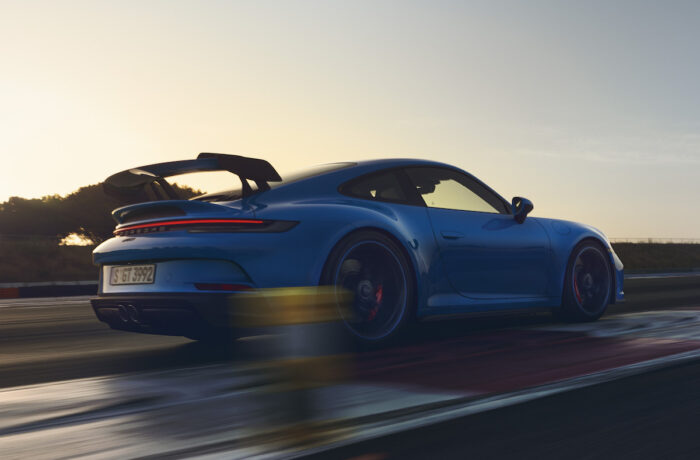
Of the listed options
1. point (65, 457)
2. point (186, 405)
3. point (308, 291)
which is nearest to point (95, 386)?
point (186, 405)

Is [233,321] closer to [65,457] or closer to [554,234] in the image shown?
[65,457]

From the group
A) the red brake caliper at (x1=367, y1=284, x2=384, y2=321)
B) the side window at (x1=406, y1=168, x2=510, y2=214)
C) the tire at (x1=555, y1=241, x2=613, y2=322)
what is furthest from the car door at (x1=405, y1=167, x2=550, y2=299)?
the red brake caliper at (x1=367, y1=284, x2=384, y2=321)

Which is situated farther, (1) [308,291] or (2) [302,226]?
(2) [302,226]

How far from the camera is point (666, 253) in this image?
5544 cm

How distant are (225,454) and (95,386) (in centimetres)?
160

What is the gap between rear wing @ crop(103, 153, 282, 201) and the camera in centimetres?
456

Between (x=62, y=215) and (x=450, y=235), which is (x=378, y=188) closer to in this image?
(x=450, y=235)

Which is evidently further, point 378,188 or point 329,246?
point 378,188

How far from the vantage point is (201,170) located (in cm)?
456

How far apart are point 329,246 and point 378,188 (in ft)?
2.90

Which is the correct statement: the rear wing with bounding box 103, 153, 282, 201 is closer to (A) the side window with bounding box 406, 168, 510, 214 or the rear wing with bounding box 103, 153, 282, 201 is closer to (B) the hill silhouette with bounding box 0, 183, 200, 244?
(A) the side window with bounding box 406, 168, 510, 214

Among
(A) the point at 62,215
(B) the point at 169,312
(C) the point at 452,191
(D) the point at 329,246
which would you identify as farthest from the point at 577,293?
(A) the point at 62,215

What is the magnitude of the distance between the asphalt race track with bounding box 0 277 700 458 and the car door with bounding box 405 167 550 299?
1.44ft

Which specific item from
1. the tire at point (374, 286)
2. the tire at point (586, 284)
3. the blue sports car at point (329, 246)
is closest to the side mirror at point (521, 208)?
the blue sports car at point (329, 246)
